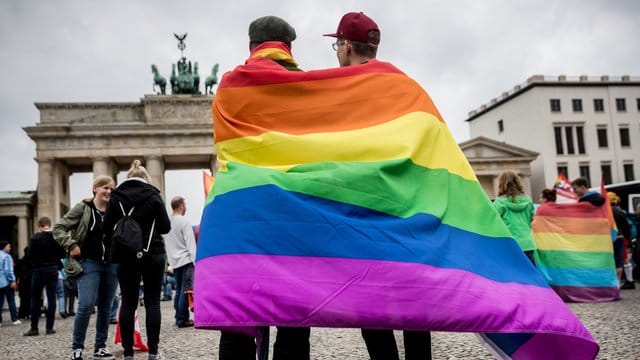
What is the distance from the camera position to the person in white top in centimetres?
888

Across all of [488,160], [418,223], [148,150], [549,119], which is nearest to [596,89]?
[549,119]

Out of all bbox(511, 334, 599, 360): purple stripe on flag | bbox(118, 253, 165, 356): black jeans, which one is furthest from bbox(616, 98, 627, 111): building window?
bbox(511, 334, 599, 360): purple stripe on flag

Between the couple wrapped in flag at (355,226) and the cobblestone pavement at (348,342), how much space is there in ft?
9.01

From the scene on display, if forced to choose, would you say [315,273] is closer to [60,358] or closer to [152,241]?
[152,241]

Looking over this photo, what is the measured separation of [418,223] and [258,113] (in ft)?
2.62

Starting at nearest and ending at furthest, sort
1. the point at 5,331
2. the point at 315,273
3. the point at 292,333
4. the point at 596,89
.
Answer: the point at 315,273 < the point at 292,333 < the point at 5,331 < the point at 596,89

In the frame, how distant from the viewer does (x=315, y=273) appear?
2.26 m

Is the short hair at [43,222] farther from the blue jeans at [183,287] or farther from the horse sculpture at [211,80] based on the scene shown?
the horse sculpture at [211,80]

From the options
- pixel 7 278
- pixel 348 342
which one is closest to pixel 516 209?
pixel 348 342

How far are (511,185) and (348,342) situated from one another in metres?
3.22

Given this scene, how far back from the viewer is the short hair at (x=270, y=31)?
2805 millimetres

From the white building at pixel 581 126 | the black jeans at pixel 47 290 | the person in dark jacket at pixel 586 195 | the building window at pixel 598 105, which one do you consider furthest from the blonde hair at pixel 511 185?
the building window at pixel 598 105

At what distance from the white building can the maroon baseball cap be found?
54.5 metres

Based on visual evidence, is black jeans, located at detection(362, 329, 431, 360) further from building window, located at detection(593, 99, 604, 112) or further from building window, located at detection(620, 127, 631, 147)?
building window, located at detection(620, 127, 631, 147)
